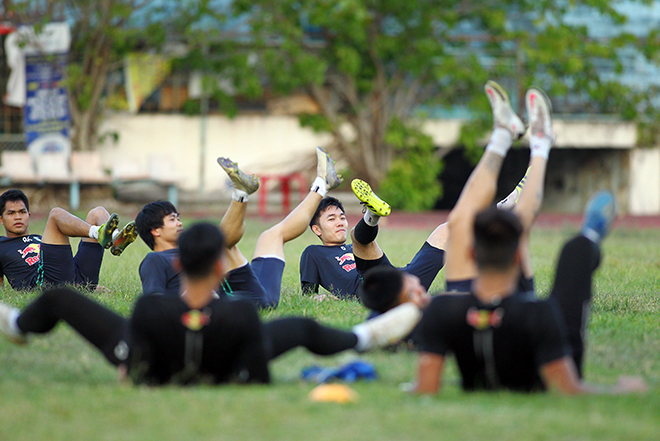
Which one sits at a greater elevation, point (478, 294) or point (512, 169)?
point (478, 294)

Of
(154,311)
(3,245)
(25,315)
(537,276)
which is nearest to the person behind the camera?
(154,311)

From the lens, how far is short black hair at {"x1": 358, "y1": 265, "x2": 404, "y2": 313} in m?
4.19

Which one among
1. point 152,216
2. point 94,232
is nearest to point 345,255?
point 152,216

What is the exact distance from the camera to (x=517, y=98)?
842 inches

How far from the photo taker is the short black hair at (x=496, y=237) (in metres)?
3.21

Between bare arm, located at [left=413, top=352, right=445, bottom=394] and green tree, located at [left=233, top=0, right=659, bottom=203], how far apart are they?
16.8m

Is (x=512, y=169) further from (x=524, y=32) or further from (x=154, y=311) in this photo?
(x=154, y=311)

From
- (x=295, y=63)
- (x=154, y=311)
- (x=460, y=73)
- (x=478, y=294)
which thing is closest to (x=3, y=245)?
(x=154, y=311)

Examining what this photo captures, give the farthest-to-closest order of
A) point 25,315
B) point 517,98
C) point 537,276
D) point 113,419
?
1. point 517,98
2. point 537,276
3. point 25,315
4. point 113,419

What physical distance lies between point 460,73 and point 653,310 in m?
14.7

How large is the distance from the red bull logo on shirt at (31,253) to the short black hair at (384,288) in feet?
13.5

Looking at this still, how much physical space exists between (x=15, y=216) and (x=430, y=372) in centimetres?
506

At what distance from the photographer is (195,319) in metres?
3.41

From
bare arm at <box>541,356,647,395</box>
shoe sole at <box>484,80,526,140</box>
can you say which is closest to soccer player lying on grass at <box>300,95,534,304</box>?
shoe sole at <box>484,80,526,140</box>
